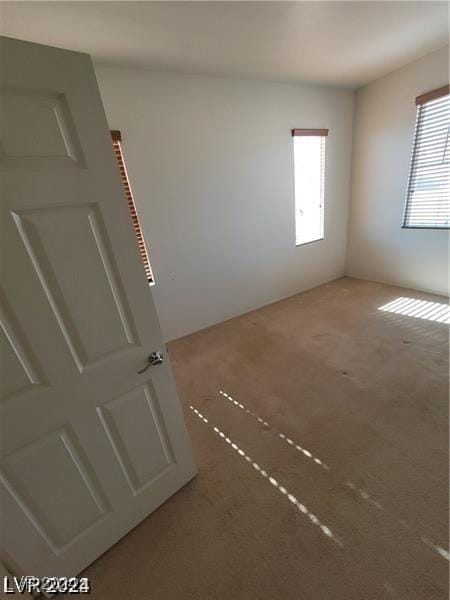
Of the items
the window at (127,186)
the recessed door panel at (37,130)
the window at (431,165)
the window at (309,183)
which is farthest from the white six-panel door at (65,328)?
the window at (431,165)

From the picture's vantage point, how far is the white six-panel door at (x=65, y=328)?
736 mm

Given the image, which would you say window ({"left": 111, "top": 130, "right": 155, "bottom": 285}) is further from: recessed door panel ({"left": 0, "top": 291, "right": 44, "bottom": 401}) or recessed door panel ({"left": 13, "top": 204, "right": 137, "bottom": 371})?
recessed door panel ({"left": 0, "top": 291, "right": 44, "bottom": 401})

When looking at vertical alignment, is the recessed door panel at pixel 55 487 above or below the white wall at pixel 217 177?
below

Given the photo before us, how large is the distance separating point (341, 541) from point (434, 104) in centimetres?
412

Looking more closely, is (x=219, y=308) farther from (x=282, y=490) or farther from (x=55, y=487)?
(x=55, y=487)

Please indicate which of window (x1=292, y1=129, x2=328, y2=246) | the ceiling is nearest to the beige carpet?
window (x1=292, y1=129, x2=328, y2=246)

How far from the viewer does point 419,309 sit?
10.1ft

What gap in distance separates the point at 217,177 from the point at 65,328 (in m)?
2.43

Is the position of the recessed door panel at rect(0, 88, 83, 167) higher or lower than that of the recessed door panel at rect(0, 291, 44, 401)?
higher

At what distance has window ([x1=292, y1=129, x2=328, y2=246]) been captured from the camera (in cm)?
330

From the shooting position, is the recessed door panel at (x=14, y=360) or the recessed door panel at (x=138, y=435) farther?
the recessed door panel at (x=138, y=435)

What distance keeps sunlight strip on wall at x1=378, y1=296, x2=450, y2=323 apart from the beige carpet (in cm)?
41

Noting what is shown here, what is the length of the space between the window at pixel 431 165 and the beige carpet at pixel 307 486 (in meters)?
1.59

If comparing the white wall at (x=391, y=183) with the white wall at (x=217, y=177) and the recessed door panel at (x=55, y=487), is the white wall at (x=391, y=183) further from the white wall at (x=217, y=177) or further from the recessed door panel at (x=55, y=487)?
the recessed door panel at (x=55, y=487)
